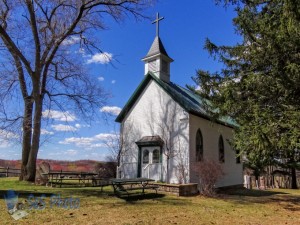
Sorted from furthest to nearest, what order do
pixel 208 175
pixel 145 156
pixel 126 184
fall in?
pixel 145 156 < pixel 208 175 < pixel 126 184

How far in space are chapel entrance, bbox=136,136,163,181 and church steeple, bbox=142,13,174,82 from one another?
4.30 meters

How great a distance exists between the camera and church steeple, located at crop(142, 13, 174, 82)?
59.7ft

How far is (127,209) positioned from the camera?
8914mm

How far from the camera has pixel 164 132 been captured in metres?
16.5

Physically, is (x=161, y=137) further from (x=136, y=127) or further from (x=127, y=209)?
(x=127, y=209)

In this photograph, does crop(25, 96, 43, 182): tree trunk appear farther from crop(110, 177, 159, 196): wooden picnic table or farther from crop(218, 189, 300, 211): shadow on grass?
crop(218, 189, 300, 211): shadow on grass

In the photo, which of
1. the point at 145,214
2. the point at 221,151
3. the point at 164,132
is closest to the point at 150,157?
the point at 164,132

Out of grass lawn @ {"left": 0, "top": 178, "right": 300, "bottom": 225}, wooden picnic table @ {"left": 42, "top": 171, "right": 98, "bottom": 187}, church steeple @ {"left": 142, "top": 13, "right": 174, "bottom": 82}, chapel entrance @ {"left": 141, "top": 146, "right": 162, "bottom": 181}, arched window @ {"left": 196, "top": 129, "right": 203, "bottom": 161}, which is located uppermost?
church steeple @ {"left": 142, "top": 13, "right": 174, "bottom": 82}

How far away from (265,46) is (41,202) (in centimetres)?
1008

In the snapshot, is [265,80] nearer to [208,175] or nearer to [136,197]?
[208,175]

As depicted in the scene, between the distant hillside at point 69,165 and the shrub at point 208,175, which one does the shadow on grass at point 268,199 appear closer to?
the shrub at point 208,175

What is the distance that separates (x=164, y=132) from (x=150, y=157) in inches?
70.8

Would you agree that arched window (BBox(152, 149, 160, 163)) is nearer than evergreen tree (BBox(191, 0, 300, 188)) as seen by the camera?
No

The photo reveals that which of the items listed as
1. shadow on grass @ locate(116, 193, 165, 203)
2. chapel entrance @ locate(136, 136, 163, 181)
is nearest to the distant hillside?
chapel entrance @ locate(136, 136, 163, 181)
